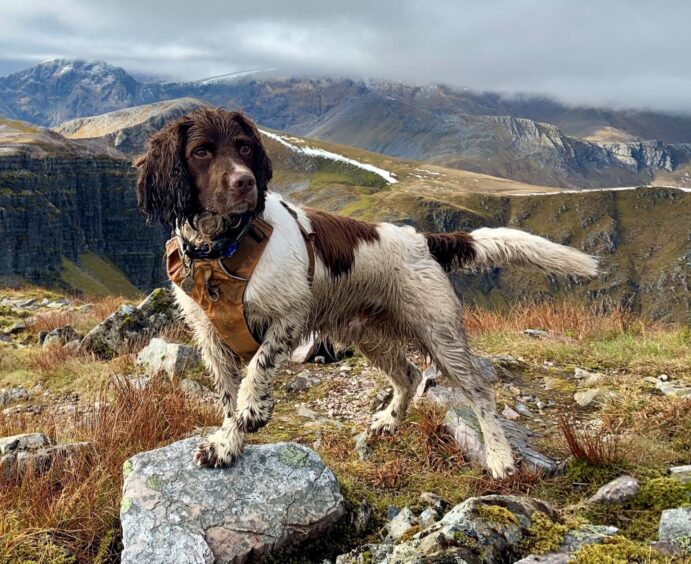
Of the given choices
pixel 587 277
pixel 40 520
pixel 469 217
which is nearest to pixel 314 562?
pixel 40 520

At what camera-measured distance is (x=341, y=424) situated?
6051mm

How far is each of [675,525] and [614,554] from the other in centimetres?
67

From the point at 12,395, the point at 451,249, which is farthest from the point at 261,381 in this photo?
the point at 12,395

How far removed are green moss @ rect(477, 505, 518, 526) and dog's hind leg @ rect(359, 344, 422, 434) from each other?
2354 mm

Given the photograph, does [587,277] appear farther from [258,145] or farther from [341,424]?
[258,145]

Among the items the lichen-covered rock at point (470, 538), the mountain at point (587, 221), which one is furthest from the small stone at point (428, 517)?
the mountain at point (587, 221)

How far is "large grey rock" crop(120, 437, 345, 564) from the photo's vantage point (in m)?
3.45

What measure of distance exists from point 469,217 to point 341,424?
17024cm

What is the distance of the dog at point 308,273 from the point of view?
4230 millimetres

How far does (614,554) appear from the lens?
2.85 metres

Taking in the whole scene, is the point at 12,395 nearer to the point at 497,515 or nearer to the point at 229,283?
the point at 229,283

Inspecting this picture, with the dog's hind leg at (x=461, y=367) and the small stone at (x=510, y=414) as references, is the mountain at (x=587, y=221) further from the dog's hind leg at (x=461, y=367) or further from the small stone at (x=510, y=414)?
the dog's hind leg at (x=461, y=367)

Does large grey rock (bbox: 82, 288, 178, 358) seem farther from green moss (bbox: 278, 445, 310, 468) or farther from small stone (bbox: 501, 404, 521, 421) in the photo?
small stone (bbox: 501, 404, 521, 421)

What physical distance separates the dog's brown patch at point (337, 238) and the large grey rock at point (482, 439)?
5.60 feet
